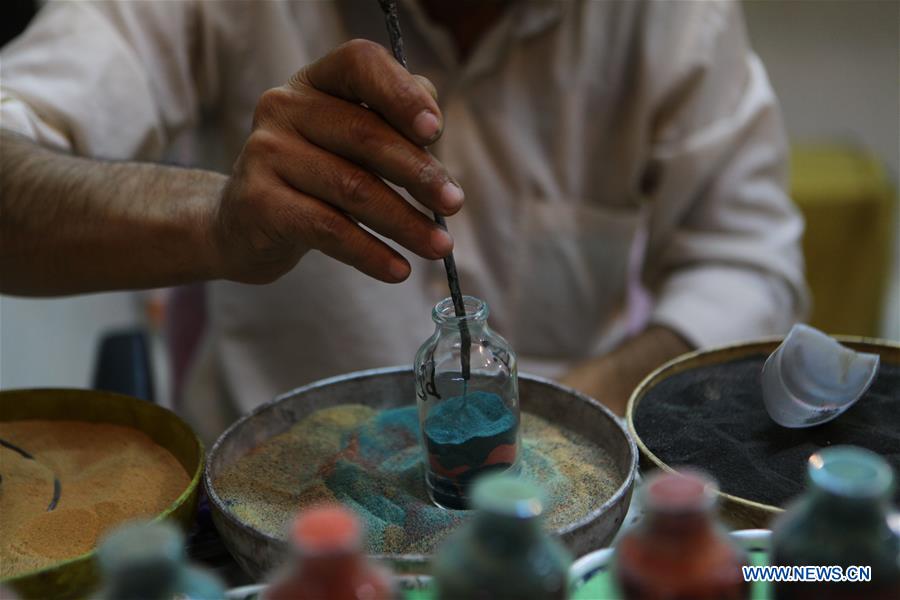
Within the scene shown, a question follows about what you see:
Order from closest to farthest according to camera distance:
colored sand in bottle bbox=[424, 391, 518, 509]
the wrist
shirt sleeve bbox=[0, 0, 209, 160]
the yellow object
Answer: colored sand in bottle bbox=[424, 391, 518, 509] → the wrist → shirt sleeve bbox=[0, 0, 209, 160] → the yellow object

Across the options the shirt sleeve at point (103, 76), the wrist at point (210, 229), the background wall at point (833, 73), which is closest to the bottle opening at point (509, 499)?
the wrist at point (210, 229)

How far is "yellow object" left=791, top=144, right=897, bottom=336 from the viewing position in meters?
2.23

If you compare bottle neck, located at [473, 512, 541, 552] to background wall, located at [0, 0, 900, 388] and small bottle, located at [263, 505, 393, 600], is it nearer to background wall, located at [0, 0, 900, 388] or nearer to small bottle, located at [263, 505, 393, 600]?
small bottle, located at [263, 505, 393, 600]

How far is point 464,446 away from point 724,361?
0.95 ft

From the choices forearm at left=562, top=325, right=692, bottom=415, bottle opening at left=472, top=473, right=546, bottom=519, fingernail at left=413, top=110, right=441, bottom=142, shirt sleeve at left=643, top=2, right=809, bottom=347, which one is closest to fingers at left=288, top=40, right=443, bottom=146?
fingernail at left=413, top=110, right=441, bottom=142

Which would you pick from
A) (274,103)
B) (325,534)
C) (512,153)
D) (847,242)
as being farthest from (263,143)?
(847,242)

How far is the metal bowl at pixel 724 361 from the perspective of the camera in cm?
56

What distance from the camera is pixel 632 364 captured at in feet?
3.83

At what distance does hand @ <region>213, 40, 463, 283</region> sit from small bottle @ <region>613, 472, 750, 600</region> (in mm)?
345

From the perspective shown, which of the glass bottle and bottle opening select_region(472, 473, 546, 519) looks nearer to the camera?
bottle opening select_region(472, 473, 546, 519)

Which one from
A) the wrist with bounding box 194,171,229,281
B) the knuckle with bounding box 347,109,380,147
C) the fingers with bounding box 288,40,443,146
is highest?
the fingers with bounding box 288,40,443,146

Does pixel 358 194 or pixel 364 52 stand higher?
pixel 364 52

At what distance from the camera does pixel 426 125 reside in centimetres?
66

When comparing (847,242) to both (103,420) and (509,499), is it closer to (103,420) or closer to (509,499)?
(103,420)
